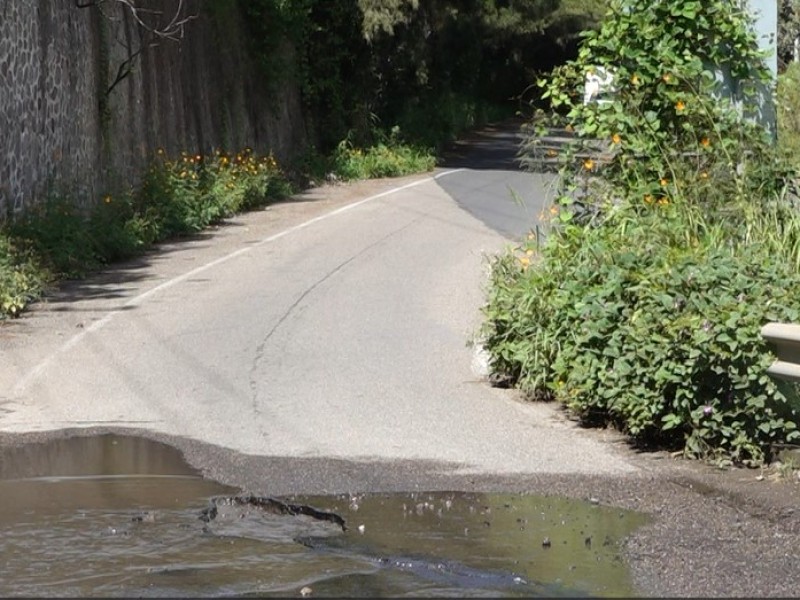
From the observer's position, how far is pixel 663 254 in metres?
9.80

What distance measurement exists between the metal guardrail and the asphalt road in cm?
61

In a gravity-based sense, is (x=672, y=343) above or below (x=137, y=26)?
below

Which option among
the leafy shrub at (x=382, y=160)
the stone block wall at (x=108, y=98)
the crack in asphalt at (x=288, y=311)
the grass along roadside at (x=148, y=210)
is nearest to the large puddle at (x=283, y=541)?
the crack in asphalt at (x=288, y=311)

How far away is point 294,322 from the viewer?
1447 cm

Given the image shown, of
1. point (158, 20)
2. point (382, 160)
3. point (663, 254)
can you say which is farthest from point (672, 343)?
point (382, 160)

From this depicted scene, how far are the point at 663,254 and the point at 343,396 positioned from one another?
2.71 meters

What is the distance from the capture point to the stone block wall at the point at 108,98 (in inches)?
757

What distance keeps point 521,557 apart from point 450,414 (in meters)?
3.78

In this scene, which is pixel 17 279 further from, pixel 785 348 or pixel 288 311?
pixel 785 348

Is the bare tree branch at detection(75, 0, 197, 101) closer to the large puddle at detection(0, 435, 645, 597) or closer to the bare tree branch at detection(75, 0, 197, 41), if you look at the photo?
the bare tree branch at detection(75, 0, 197, 41)

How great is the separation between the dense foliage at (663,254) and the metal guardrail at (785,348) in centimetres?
9

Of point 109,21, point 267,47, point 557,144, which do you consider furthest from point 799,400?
point 267,47

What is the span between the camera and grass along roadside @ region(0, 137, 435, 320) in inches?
664

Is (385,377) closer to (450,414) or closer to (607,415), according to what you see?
(450,414)
